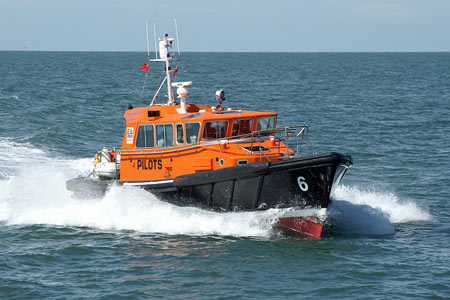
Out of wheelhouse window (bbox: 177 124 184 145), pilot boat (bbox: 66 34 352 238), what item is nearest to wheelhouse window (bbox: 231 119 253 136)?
pilot boat (bbox: 66 34 352 238)

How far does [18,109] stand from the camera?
36.8m

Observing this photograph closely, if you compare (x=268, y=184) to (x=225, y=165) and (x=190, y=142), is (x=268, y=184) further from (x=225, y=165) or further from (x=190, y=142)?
(x=190, y=142)

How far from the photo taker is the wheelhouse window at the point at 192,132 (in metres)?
15.3

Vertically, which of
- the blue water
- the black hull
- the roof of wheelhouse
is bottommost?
the blue water

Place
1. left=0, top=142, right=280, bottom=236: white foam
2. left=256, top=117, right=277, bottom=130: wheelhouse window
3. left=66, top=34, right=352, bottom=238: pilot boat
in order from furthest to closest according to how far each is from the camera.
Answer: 1. left=256, top=117, right=277, bottom=130: wheelhouse window
2. left=0, top=142, right=280, bottom=236: white foam
3. left=66, top=34, right=352, bottom=238: pilot boat

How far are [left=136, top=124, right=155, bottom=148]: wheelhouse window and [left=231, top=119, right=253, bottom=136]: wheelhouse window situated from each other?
207cm

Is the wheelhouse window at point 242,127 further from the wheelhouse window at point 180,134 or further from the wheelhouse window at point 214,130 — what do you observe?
the wheelhouse window at point 180,134

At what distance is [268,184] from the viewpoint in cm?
1426

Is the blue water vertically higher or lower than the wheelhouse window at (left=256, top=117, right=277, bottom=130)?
lower

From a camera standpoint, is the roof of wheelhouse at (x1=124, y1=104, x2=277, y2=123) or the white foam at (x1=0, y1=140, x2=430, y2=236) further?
the roof of wheelhouse at (x1=124, y1=104, x2=277, y2=123)

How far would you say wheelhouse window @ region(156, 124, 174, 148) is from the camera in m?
15.7

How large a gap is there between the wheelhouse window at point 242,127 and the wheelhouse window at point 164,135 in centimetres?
154

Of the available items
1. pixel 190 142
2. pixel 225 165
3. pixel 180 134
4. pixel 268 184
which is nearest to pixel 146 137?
pixel 180 134

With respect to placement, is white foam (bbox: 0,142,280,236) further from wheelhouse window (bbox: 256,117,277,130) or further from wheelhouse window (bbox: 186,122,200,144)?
wheelhouse window (bbox: 256,117,277,130)
